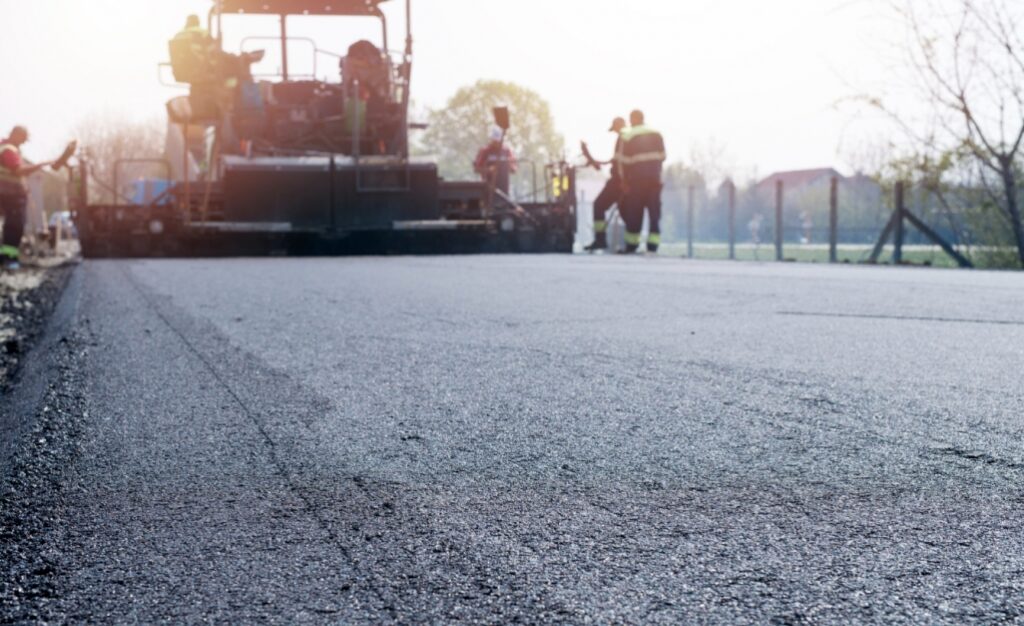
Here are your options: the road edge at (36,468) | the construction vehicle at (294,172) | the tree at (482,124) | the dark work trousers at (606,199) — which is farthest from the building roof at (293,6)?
the tree at (482,124)

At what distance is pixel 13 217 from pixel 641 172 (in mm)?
8389

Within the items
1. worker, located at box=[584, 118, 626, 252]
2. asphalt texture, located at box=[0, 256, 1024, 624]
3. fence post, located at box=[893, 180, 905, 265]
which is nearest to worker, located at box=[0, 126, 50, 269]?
worker, located at box=[584, 118, 626, 252]

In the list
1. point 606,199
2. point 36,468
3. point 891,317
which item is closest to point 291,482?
point 36,468

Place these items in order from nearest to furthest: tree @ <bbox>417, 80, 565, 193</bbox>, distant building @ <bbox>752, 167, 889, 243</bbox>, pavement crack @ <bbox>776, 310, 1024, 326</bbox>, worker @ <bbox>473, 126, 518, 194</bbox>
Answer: pavement crack @ <bbox>776, 310, 1024, 326</bbox> < worker @ <bbox>473, 126, 518, 194</bbox> < distant building @ <bbox>752, 167, 889, 243</bbox> < tree @ <bbox>417, 80, 565, 193</bbox>

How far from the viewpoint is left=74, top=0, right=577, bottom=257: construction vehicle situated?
15438 mm

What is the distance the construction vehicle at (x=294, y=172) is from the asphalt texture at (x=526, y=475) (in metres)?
10.1

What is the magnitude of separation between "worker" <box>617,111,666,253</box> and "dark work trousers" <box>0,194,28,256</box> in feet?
26.3

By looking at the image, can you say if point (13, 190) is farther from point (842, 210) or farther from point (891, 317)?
point (842, 210)

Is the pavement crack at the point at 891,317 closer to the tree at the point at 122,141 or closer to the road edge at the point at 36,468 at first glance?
the road edge at the point at 36,468

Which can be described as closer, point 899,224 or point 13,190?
point 13,190

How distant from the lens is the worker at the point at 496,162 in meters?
17.6

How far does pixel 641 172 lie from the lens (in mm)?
17188

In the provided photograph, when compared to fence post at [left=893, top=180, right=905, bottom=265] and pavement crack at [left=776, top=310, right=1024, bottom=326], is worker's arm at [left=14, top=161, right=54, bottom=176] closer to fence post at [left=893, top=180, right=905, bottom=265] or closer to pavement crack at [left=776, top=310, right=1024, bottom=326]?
fence post at [left=893, top=180, right=905, bottom=265]

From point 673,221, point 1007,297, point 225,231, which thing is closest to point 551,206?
point 225,231
